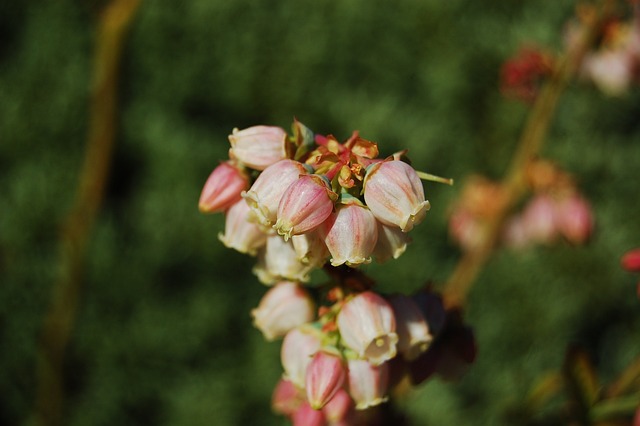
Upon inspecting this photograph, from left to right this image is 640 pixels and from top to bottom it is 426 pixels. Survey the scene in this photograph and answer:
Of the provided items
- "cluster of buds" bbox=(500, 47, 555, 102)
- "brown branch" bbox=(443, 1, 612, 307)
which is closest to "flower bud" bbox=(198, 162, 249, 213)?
"brown branch" bbox=(443, 1, 612, 307)

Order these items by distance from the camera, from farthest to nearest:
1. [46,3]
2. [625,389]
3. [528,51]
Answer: [46,3] → [528,51] → [625,389]

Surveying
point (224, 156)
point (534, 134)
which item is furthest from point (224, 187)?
point (224, 156)

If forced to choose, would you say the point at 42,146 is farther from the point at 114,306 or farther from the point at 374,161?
the point at 374,161

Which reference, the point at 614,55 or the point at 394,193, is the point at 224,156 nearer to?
the point at 614,55

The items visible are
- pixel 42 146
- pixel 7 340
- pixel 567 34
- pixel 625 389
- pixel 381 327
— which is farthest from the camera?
pixel 42 146

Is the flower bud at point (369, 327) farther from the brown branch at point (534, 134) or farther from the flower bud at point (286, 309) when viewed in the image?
the brown branch at point (534, 134)

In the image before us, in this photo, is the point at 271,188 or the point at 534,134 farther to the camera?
the point at 534,134

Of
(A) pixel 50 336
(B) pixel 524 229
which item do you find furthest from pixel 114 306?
(B) pixel 524 229
